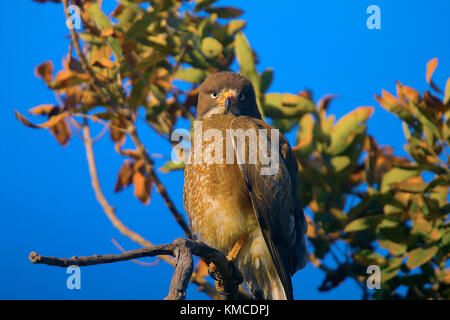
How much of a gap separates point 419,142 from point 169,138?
231 centimetres

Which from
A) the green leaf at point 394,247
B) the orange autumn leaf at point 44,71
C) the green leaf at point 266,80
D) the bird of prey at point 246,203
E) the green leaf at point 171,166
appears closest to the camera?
the bird of prey at point 246,203

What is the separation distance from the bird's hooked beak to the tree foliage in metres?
0.29

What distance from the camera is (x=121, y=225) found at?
5.07 metres

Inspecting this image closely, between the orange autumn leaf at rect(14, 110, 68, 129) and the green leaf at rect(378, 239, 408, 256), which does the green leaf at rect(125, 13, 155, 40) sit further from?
the green leaf at rect(378, 239, 408, 256)

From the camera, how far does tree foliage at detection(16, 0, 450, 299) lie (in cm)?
459

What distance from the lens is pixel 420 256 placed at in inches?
176

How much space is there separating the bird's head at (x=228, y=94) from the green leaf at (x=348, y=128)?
80 cm

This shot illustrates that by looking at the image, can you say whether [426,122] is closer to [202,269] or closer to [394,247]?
[394,247]

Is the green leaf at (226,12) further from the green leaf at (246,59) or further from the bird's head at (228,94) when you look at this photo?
the bird's head at (228,94)

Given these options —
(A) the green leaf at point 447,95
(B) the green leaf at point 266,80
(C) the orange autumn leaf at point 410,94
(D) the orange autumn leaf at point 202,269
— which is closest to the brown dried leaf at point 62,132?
(D) the orange autumn leaf at point 202,269

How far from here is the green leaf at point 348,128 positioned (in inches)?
189

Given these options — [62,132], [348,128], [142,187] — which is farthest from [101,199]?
[348,128]

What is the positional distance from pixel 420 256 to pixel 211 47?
264cm

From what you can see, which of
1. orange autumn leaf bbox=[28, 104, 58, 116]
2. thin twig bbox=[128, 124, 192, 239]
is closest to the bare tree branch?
thin twig bbox=[128, 124, 192, 239]
